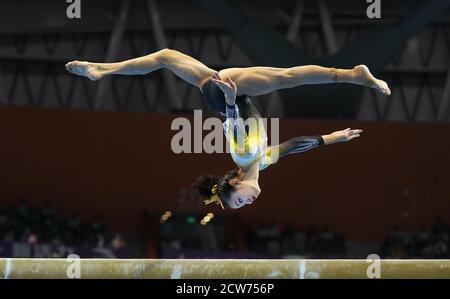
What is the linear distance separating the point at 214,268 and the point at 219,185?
1588 millimetres

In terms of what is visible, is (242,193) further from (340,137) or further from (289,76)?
(340,137)

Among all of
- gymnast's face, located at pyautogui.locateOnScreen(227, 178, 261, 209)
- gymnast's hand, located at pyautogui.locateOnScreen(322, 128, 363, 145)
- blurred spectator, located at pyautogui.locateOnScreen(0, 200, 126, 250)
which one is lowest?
gymnast's face, located at pyautogui.locateOnScreen(227, 178, 261, 209)

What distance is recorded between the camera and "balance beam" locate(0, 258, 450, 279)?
400 inches

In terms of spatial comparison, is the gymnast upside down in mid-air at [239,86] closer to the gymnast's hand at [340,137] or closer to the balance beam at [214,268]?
the gymnast's hand at [340,137]

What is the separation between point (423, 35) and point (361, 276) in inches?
632

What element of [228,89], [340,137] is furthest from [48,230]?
[228,89]

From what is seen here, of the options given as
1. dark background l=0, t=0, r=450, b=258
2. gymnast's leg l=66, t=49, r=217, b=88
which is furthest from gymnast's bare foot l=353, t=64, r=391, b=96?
dark background l=0, t=0, r=450, b=258

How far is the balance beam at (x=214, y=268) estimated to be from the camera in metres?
10.1

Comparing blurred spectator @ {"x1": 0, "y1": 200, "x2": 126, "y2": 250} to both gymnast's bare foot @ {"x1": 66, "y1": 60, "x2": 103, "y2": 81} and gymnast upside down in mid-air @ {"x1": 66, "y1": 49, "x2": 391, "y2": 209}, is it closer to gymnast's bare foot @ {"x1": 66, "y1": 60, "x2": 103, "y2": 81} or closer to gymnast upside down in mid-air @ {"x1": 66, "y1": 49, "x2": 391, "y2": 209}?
gymnast's bare foot @ {"x1": 66, "y1": 60, "x2": 103, "y2": 81}

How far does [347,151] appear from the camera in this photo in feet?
68.7

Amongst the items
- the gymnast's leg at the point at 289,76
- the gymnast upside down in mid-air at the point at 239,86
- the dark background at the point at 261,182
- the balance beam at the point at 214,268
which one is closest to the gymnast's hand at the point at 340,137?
the gymnast upside down in mid-air at the point at 239,86
